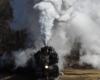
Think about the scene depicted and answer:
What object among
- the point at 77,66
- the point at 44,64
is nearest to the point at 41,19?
the point at 44,64

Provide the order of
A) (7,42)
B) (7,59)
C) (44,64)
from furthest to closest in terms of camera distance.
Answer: (7,42) < (7,59) < (44,64)

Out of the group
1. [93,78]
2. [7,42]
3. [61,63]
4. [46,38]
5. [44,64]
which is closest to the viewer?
[44,64]

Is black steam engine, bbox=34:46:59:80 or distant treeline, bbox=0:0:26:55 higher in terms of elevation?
distant treeline, bbox=0:0:26:55

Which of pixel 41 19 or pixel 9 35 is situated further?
pixel 9 35

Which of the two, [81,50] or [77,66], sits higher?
[81,50]

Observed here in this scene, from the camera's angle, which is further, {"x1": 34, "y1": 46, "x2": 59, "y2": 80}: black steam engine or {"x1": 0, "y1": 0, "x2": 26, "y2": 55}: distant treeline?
{"x1": 0, "y1": 0, "x2": 26, "y2": 55}: distant treeline

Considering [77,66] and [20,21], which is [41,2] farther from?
[77,66]

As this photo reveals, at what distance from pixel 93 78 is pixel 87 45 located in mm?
9733

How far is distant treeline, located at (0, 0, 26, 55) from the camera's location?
32.5 m

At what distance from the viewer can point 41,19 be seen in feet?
53.6

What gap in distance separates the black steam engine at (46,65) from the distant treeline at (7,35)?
1814 centimetres

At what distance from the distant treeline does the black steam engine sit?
59.5 ft

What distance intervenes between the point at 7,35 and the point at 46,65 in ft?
78.2

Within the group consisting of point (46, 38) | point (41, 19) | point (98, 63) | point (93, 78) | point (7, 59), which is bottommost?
point (93, 78)
